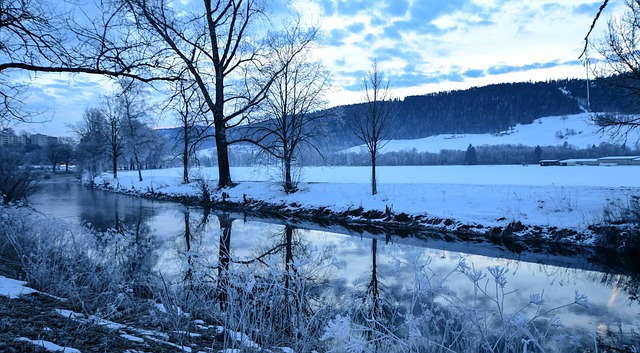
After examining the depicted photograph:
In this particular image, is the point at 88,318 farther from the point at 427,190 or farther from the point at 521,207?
the point at 427,190

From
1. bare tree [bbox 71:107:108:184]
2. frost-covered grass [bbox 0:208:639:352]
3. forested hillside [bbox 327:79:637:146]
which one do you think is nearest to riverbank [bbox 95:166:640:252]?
frost-covered grass [bbox 0:208:639:352]

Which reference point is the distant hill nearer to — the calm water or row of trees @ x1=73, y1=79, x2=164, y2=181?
row of trees @ x1=73, y1=79, x2=164, y2=181

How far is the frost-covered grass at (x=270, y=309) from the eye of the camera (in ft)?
11.3

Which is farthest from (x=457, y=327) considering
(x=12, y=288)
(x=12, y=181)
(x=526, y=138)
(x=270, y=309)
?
(x=526, y=138)

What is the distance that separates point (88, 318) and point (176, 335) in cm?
94

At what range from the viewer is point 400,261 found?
4.02 m

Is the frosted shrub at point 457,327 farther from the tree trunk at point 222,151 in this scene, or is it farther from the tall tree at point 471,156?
the tall tree at point 471,156

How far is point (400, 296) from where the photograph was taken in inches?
305

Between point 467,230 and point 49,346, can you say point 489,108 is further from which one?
point 49,346

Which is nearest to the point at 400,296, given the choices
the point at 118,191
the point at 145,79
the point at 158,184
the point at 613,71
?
the point at 145,79

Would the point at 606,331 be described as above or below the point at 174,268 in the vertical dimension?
below

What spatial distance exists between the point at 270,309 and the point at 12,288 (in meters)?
3.27

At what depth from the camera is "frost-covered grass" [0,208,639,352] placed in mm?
3439

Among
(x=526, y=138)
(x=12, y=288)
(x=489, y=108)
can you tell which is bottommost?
(x=12, y=288)
